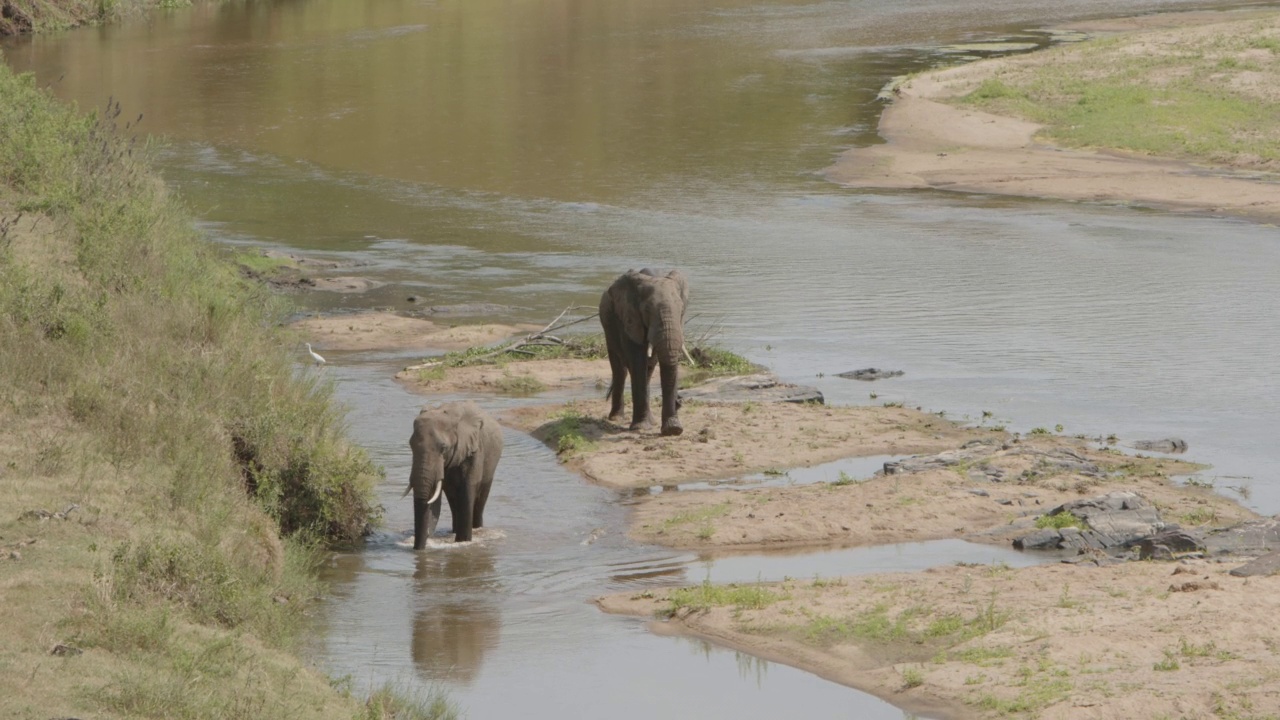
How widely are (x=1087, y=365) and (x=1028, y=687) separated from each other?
12.7 meters

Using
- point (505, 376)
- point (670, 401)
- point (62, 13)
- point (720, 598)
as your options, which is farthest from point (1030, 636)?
point (62, 13)

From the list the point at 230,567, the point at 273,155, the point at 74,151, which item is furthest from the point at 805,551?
the point at 273,155

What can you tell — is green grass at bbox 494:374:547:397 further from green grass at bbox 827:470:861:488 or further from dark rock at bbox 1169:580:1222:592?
dark rock at bbox 1169:580:1222:592

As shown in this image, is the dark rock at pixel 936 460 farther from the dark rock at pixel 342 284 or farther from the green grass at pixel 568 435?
the dark rock at pixel 342 284

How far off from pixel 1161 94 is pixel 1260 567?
35644mm

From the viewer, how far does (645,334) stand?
1908cm

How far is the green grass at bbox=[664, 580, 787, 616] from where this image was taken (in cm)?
1300

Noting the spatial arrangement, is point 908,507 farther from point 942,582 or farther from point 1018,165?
point 1018,165

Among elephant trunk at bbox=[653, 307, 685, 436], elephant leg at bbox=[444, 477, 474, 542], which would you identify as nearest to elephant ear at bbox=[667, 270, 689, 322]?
elephant trunk at bbox=[653, 307, 685, 436]

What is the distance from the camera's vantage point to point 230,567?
37.2 feet

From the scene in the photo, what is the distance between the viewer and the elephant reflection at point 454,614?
39.9 ft

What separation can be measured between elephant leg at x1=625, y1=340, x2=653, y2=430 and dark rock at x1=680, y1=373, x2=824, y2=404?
1533 mm

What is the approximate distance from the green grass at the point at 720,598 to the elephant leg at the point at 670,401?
18.2 feet

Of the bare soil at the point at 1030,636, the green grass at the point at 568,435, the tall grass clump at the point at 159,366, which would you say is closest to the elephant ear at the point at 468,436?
the tall grass clump at the point at 159,366
